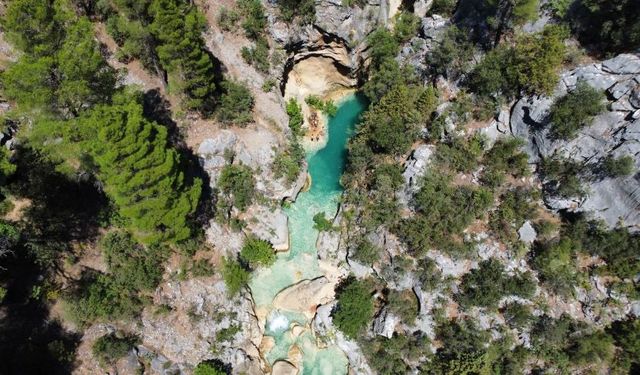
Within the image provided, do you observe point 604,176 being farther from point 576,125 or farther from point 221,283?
point 221,283

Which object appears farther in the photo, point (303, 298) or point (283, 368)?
point (303, 298)

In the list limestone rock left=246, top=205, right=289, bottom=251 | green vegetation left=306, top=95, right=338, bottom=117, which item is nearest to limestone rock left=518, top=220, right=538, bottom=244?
limestone rock left=246, top=205, right=289, bottom=251

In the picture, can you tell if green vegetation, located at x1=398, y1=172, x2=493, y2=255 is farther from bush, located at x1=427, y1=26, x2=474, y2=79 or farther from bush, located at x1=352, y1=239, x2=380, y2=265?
bush, located at x1=427, y1=26, x2=474, y2=79

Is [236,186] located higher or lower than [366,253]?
higher

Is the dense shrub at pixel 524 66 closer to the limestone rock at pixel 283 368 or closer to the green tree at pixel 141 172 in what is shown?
the green tree at pixel 141 172

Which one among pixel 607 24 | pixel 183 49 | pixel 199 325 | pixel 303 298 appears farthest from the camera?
pixel 303 298

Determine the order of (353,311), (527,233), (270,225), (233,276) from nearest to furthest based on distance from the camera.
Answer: (353,311), (527,233), (233,276), (270,225)

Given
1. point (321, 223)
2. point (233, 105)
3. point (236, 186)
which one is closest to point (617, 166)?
point (321, 223)

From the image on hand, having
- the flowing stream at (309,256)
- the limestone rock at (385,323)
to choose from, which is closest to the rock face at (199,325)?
the flowing stream at (309,256)

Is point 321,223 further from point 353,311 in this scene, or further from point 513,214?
point 513,214
